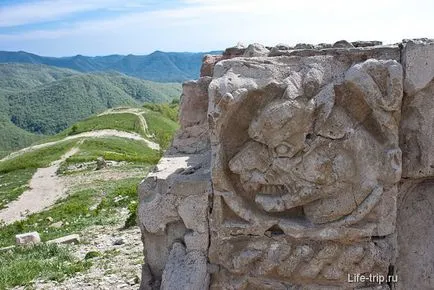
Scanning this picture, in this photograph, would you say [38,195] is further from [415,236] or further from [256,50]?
[415,236]

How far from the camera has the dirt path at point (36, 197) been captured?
1992 centimetres

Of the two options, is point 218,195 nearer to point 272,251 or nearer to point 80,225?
point 272,251

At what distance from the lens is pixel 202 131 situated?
20.2ft

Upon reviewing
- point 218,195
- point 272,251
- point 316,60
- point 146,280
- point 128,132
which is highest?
point 316,60

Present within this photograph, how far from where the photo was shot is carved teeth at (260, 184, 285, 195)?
4779 mm

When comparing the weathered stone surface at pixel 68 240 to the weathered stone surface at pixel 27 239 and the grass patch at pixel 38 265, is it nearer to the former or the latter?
the grass patch at pixel 38 265

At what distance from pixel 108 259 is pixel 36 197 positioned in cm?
1514

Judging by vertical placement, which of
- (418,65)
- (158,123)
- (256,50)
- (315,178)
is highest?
(256,50)

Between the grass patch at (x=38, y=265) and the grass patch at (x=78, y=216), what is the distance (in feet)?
4.86

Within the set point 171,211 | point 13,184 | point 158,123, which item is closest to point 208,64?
point 171,211

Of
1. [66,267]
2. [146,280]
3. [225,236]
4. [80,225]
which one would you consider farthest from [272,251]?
[80,225]

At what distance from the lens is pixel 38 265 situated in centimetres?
902

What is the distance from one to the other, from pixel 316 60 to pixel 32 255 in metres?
7.52

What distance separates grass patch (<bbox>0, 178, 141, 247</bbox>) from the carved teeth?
8356mm
